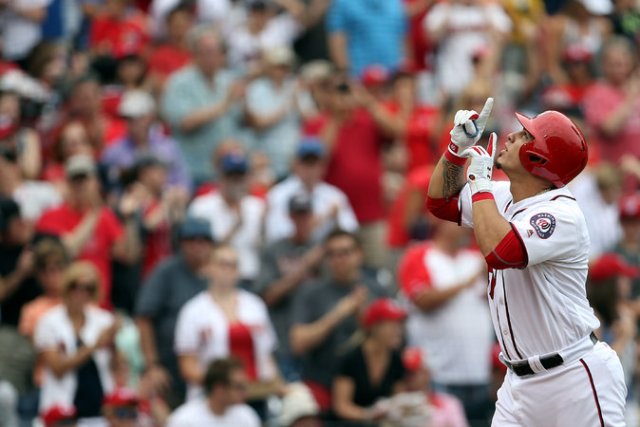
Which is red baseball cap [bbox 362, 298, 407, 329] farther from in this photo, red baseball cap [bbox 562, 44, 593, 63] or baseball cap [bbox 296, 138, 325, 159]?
red baseball cap [bbox 562, 44, 593, 63]

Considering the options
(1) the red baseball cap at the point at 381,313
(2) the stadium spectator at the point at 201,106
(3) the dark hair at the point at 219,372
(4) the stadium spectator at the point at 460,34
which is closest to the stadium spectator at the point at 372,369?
(1) the red baseball cap at the point at 381,313

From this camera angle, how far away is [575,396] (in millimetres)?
6512

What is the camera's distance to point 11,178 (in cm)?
1153

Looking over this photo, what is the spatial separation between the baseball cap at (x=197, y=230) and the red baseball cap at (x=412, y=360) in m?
1.69

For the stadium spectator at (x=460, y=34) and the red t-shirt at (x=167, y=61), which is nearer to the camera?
the red t-shirt at (x=167, y=61)

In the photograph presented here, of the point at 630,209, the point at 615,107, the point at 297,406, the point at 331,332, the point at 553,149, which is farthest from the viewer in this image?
the point at 615,107

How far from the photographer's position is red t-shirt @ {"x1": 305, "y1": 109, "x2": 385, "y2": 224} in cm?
1303

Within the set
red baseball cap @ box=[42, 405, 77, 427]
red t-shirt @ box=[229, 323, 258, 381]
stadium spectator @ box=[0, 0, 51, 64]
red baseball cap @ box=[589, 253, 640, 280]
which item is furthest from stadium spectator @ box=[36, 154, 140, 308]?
red baseball cap @ box=[589, 253, 640, 280]

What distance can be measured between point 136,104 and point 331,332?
3275mm

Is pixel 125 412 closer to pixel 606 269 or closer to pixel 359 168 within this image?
pixel 606 269

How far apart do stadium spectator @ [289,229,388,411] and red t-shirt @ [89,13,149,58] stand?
13.5ft

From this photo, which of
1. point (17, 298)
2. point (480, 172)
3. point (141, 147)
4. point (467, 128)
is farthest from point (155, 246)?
point (480, 172)

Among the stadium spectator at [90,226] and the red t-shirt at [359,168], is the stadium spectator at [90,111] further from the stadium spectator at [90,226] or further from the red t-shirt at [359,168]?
the red t-shirt at [359,168]

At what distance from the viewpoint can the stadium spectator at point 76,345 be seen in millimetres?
10125
